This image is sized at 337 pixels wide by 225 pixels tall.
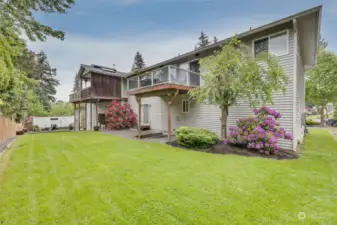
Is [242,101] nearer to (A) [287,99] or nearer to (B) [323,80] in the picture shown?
(A) [287,99]

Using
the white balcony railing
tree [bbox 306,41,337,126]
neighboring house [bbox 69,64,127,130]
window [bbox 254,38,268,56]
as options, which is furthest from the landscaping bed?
tree [bbox 306,41,337,126]

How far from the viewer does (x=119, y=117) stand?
15.6 m

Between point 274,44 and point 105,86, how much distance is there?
1459cm

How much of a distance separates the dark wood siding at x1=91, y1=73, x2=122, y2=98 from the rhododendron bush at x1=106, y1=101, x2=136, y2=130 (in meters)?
1.87

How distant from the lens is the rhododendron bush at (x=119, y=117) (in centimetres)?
1551

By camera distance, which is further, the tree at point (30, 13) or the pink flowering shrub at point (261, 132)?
the pink flowering shrub at point (261, 132)

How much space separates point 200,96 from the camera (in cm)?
810

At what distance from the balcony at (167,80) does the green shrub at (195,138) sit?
9.06 feet

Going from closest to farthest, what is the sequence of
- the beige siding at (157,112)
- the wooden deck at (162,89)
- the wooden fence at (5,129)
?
the wooden fence at (5,129) < the wooden deck at (162,89) < the beige siding at (157,112)

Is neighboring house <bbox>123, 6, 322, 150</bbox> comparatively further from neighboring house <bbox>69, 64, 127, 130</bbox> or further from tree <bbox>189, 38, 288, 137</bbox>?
neighboring house <bbox>69, 64, 127, 130</bbox>

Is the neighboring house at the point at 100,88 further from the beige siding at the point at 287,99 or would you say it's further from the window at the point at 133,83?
the beige siding at the point at 287,99

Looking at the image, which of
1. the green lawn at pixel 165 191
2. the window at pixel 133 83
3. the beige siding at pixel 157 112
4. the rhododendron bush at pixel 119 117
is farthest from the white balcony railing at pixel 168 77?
the green lawn at pixel 165 191

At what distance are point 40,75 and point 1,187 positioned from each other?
37231mm

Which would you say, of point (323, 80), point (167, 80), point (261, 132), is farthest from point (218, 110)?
point (323, 80)
